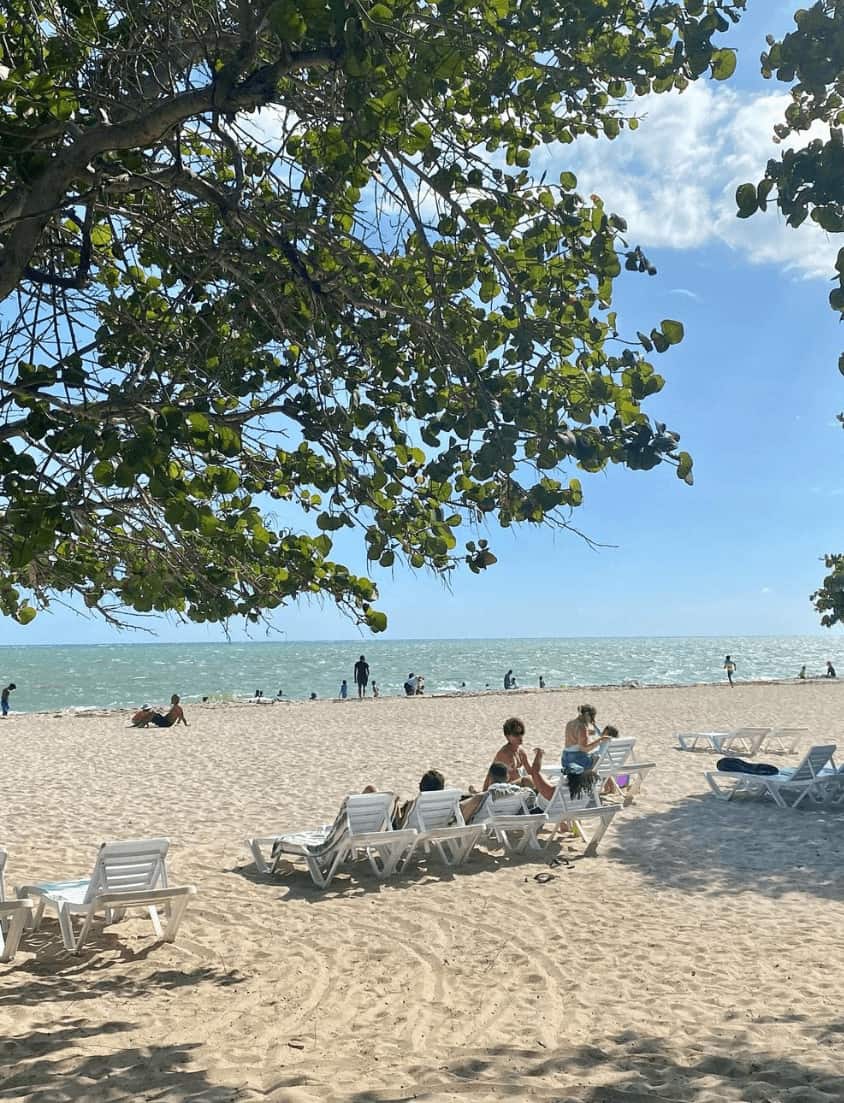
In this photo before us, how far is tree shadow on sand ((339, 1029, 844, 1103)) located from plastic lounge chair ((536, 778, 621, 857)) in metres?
4.69

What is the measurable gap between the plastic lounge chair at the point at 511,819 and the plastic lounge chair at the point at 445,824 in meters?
0.23

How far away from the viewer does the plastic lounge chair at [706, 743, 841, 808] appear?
485 inches

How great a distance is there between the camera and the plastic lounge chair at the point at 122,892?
21.8ft

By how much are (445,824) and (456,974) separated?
323 centimetres

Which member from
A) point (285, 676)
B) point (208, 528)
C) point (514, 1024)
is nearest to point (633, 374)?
point (208, 528)

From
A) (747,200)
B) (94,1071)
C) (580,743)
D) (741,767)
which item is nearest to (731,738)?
(741,767)

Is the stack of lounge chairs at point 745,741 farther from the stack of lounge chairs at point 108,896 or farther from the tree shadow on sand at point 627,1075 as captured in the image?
the tree shadow on sand at point 627,1075

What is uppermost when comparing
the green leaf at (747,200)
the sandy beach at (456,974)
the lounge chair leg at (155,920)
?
the green leaf at (747,200)

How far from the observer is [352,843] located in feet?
28.5

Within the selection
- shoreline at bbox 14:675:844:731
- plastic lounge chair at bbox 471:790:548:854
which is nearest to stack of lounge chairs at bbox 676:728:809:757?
plastic lounge chair at bbox 471:790:548:854

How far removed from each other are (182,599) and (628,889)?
501 centimetres

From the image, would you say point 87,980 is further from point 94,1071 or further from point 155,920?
point 94,1071

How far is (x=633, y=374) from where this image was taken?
4.46 metres

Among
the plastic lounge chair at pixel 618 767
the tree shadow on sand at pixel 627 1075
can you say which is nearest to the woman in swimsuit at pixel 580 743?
the plastic lounge chair at pixel 618 767
